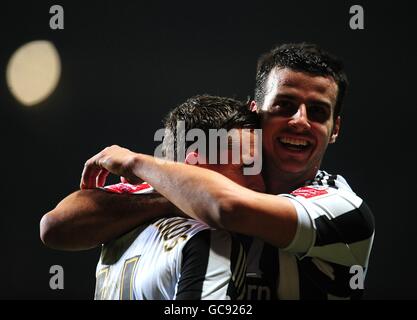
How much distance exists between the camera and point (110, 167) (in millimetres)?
1336

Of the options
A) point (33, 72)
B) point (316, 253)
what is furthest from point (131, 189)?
point (33, 72)

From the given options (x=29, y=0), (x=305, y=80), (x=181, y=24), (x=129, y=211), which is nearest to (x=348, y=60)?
(x=181, y=24)

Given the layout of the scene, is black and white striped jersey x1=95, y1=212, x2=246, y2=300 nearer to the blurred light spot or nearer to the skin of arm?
the skin of arm

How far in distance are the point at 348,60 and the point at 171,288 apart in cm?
299

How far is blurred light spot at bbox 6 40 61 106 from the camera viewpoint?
3912 mm

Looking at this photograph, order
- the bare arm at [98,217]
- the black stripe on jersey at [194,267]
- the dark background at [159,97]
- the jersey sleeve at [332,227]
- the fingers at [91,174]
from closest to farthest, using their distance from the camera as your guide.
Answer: the black stripe on jersey at [194,267], the jersey sleeve at [332,227], the bare arm at [98,217], the fingers at [91,174], the dark background at [159,97]

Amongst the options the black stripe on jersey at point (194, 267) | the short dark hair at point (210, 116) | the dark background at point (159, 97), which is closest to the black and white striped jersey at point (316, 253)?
the black stripe on jersey at point (194, 267)

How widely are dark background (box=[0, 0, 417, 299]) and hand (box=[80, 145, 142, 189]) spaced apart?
7.73 ft

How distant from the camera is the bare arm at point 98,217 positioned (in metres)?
1.30

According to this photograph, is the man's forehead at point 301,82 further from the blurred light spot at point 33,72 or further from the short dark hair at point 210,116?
the blurred light spot at point 33,72

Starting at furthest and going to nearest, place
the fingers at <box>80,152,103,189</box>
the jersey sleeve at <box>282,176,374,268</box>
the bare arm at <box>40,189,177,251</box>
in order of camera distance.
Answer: the fingers at <box>80,152,103,189</box>, the bare arm at <box>40,189,177,251</box>, the jersey sleeve at <box>282,176,374,268</box>

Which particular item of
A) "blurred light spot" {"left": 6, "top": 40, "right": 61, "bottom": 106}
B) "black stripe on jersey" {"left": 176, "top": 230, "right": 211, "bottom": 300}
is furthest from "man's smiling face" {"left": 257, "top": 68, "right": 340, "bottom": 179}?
"blurred light spot" {"left": 6, "top": 40, "right": 61, "bottom": 106}

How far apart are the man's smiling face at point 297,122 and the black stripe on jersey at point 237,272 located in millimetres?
372

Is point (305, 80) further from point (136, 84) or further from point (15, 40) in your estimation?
point (15, 40)
